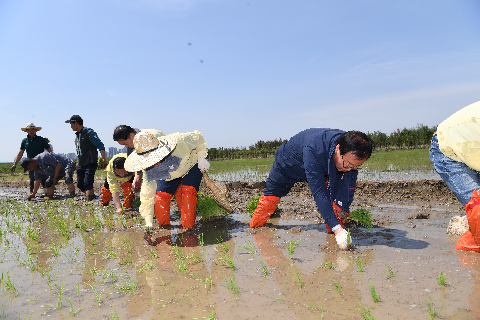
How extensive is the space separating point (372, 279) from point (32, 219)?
208 inches

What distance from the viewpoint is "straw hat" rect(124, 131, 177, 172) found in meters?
3.24

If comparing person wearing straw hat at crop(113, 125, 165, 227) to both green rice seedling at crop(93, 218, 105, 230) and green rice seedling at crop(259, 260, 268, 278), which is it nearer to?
green rice seedling at crop(93, 218, 105, 230)

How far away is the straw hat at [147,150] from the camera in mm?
3244

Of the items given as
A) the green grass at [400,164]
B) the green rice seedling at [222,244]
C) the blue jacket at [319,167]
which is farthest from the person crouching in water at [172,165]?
the green grass at [400,164]

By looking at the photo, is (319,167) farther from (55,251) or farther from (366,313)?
(55,251)

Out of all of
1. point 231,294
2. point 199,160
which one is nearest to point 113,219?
point 199,160

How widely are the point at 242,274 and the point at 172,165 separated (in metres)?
1.72

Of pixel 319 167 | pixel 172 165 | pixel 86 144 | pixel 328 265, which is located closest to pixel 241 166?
pixel 86 144

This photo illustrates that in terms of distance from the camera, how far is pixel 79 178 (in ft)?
21.5

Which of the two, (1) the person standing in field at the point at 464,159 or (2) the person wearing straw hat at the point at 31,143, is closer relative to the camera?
(1) the person standing in field at the point at 464,159

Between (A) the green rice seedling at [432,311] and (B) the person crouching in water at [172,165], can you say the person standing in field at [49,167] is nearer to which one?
(B) the person crouching in water at [172,165]

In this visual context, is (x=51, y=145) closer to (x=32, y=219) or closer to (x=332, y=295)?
(x=32, y=219)

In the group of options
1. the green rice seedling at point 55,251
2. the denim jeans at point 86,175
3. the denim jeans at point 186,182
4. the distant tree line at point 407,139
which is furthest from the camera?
the distant tree line at point 407,139

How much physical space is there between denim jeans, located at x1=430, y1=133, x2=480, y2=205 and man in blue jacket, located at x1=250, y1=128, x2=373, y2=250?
756 mm
